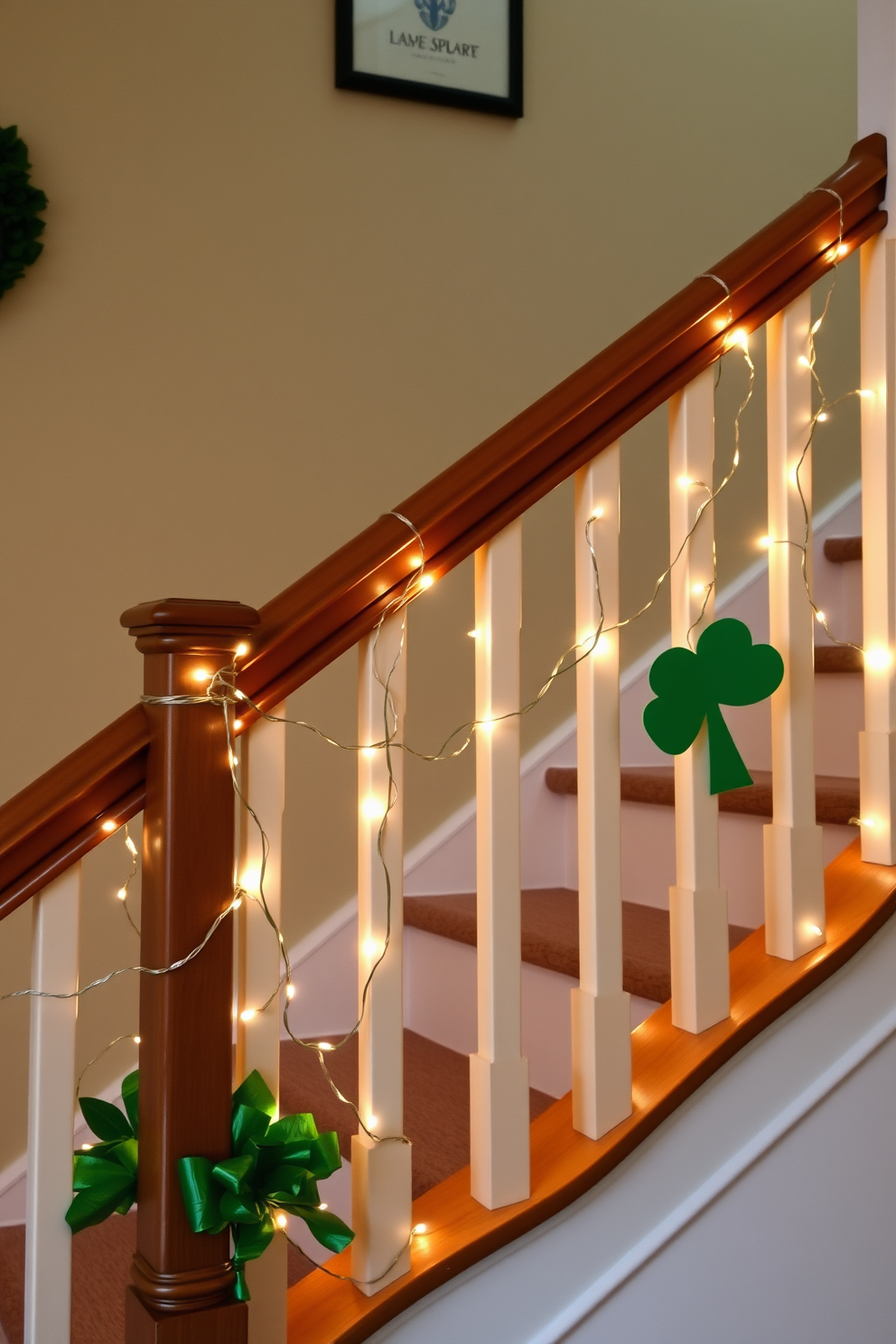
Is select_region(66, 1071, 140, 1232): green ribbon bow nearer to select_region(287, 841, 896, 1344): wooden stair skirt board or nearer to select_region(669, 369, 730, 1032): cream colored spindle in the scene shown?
select_region(287, 841, 896, 1344): wooden stair skirt board

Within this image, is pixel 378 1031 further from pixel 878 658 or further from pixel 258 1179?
pixel 878 658

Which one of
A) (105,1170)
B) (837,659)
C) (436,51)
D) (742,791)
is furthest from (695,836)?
(436,51)

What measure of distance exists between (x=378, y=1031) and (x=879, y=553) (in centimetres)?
79

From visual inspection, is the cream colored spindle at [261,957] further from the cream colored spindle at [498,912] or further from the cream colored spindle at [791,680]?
the cream colored spindle at [791,680]

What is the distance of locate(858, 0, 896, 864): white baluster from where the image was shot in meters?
1.39

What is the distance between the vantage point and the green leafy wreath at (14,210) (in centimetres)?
192

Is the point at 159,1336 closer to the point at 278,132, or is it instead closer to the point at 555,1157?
the point at 555,1157

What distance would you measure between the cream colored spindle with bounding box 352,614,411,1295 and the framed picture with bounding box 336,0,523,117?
4.95 feet

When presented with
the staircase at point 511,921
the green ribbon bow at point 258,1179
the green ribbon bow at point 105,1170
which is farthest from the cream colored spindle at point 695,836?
the green ribbon bow at point 105,1170

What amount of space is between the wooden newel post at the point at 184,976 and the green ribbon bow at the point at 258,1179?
0.05 feet

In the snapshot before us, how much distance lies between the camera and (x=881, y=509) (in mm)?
1405

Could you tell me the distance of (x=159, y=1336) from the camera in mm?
970

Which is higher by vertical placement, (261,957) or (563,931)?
(261,957)

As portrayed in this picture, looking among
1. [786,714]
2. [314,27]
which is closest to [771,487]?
[786,714]
